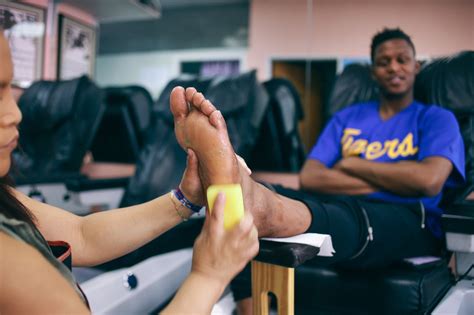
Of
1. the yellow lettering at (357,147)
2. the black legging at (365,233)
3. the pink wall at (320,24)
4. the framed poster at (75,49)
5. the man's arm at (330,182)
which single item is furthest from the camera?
the framed poster at (75,49)

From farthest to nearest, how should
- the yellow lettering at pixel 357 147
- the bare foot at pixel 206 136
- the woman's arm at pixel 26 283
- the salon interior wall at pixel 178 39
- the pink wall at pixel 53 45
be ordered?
1. the salon interior wall at pixel 178 39
2. the pink wall at pixel 53 45
3. the yellow lettering at pixel 357 147
4. the bare foot at pixel 206 136
5. the woman's arm at pixel 26 283

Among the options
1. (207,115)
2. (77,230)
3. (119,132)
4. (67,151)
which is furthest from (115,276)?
(119,132)

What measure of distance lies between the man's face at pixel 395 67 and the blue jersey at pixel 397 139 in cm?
6

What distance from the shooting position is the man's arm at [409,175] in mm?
1143

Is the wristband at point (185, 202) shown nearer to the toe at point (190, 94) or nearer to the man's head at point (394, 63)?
the toe at point (190, 94)

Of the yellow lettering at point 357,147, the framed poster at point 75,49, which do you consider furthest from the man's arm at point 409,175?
the framed poster at point 75,49

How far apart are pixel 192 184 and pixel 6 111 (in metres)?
0.30

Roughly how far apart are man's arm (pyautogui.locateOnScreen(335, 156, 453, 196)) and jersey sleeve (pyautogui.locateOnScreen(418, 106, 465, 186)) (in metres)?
0.02

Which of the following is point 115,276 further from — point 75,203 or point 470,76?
point 470,76

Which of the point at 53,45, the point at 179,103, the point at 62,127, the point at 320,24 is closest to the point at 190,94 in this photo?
the point at 179,103

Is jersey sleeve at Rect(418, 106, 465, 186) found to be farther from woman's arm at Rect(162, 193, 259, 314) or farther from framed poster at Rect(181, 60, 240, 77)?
framed poster at Rect(181, 60, 240, 77)

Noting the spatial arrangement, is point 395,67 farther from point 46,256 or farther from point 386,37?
point 46,256

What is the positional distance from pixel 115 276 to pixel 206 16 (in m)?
4.16

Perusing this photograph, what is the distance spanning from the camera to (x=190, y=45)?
4.89 meters
